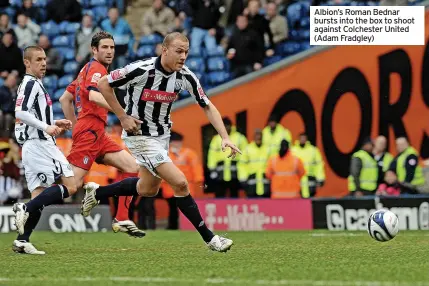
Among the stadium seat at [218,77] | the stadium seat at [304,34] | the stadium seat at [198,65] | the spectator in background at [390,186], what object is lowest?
the spectator in background at [390,186]

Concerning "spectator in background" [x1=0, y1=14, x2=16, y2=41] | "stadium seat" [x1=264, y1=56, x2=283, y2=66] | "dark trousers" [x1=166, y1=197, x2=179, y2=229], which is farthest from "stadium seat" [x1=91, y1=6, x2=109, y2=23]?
"dark trousers" [x1=166, y1=197, x2=179, y2=229]

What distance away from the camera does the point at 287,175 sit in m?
18.5

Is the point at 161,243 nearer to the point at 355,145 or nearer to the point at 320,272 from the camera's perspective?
the point at 320,272

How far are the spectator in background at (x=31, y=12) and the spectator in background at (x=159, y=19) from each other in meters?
3.09

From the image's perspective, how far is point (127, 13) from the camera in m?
24.5

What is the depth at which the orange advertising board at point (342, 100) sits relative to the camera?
1858cm

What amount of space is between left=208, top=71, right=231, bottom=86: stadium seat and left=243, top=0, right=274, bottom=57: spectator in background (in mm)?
995

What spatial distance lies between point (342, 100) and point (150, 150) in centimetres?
950

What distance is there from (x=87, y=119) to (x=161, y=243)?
5.78 feet

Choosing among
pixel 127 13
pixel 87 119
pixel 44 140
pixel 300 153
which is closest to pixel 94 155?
pixel 87 119

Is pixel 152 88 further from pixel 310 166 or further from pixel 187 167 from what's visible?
pixel 310 166

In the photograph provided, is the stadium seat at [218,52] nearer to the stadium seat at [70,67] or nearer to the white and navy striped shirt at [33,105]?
the stadium seat at [70,67]

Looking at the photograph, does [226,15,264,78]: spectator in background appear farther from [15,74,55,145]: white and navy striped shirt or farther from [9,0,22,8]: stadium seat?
[15,74,55,145]: white and navy striped shirt

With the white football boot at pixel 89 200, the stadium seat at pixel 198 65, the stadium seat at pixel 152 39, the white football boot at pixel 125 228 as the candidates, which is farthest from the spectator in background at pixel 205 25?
the white football boot at pixel 89 200
